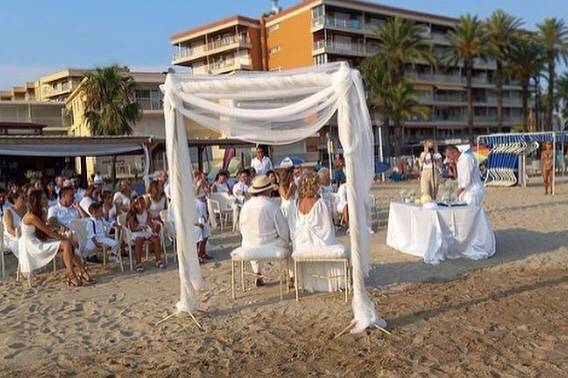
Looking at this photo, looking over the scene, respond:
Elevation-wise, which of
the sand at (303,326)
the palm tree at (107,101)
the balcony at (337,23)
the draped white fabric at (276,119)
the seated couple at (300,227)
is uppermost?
the balcony at (337,23)

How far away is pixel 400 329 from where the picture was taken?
4.97 m

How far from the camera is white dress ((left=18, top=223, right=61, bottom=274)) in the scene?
7.30 metres

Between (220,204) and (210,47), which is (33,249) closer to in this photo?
(220,204)

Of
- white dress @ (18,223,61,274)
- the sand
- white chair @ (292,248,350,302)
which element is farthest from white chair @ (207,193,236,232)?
white chair @ (292,248,350,302)

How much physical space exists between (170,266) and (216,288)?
1.74 m

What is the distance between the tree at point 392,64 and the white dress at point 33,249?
4091cm

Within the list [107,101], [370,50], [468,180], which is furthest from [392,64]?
[468,180]

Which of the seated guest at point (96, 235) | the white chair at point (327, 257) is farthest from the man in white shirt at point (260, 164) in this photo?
the white chair at point (327, 257)

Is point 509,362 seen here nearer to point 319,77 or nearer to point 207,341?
point 207,341

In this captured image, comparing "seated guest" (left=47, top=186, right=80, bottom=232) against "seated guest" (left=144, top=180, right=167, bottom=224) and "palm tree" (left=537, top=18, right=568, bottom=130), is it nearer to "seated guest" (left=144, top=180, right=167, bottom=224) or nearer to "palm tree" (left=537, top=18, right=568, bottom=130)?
"seated guest" (left=144, top=180, right=167, bottom=224)

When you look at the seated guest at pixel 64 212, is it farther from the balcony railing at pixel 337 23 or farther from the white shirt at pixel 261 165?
the balcony railing at pixel 337 23

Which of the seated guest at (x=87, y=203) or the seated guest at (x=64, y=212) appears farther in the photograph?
the seated guest at (x=87, y=203)

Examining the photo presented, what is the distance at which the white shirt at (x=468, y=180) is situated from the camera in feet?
28.0

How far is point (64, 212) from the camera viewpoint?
8.60 meters
